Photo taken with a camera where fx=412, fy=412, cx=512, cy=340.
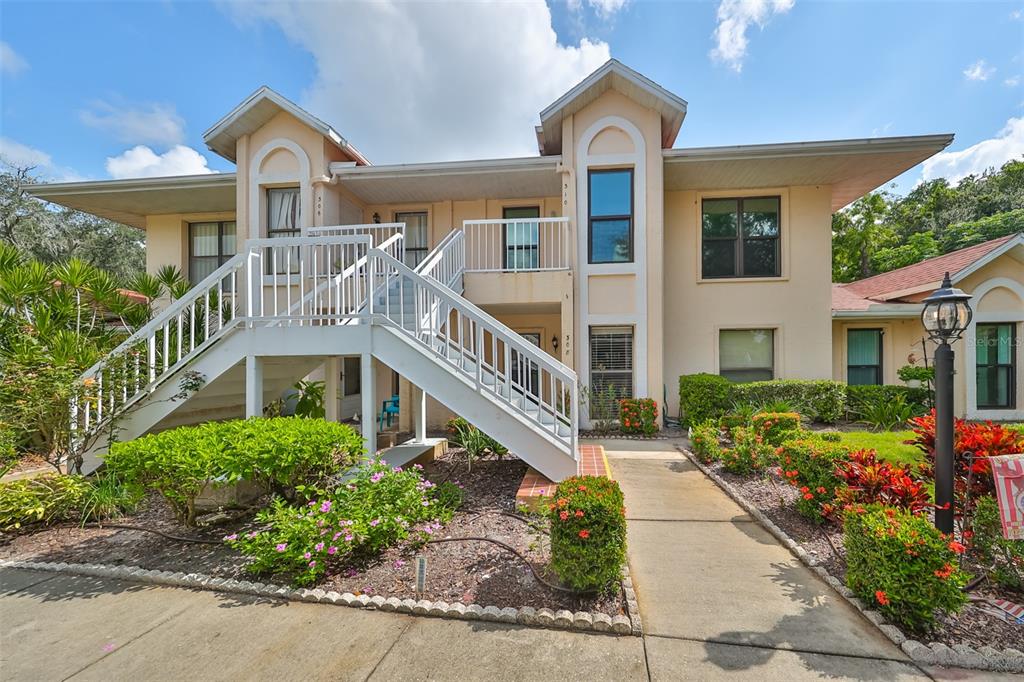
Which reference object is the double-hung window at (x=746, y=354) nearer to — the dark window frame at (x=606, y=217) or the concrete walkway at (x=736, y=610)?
the dark window frame at (x=606, y=217)

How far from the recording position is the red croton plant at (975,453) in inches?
134

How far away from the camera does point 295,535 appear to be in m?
3.17

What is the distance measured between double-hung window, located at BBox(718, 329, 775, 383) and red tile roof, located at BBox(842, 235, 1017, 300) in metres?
4.22

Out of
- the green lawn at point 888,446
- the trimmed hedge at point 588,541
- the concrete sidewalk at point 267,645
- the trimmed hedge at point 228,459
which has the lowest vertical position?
the concrete sidewalk at point 267,645

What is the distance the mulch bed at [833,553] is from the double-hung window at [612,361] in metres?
2.96

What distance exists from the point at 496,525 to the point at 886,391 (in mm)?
9772

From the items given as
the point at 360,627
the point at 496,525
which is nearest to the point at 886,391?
the point at 496,525

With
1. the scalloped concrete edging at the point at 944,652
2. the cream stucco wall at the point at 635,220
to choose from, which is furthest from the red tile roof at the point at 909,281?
→ the scalloped concrete edging at the point at 944,652

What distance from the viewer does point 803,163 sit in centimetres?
842

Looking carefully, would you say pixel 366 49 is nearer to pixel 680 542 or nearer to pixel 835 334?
pixel 680 542

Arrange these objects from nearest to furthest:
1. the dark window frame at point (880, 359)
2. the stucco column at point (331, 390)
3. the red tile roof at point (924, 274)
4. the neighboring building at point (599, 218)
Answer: the stucco column at point (331, 390) < the neighboring building at point (599, 218) < the red tile roof at point (924, 274) < the dark window frame at point (880, 359)

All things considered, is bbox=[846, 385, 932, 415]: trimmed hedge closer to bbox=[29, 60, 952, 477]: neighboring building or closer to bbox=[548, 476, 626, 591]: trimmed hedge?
bbox=[29, 60, 952, 477]: neighboring building

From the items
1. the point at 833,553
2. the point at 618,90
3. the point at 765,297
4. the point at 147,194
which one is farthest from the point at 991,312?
the point at 147,194

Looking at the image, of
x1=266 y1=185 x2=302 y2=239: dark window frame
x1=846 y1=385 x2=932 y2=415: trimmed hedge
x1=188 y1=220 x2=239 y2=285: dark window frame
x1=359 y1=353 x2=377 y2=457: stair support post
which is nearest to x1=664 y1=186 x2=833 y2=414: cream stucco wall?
x1=846 y1=385 x2=932 y2=415: trimmed hedge
